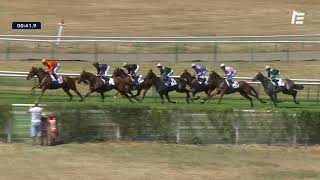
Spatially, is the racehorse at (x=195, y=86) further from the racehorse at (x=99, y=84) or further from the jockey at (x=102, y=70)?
the jockey at (x=102, y=70)

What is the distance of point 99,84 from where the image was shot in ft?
86.3

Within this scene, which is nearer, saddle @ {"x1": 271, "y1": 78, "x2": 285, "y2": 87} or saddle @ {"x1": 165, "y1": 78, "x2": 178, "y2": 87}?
saddle @ {"x1": 165, "y1": 78, "x2": 178, "y2": 87}

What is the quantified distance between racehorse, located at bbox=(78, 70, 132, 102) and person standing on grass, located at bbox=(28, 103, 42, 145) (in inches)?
283

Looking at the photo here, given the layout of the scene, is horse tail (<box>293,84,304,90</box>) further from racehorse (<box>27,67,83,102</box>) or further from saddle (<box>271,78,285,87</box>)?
racehorse (<box>27,67,83,102</box>)

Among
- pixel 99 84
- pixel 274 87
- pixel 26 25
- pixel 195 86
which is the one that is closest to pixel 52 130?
pixel 99 84

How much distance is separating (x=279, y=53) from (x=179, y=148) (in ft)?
49.4

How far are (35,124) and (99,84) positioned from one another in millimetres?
7652

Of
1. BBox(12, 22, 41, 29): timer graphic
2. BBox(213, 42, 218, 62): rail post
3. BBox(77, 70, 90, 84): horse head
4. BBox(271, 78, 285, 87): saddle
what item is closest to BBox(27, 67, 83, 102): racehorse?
BBox(77, 70, 90, 84): horse head

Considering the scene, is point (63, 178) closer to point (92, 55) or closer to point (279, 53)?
point (92, 55)

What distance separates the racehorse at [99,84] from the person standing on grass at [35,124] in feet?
23.6

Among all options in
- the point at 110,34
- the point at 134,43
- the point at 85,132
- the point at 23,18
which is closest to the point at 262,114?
the point at 85,132

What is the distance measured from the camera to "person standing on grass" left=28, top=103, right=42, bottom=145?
61.3 ft

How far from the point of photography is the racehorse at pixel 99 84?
1032 inches

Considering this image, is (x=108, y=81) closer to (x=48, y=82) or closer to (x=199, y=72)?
(x=48, y=82)
